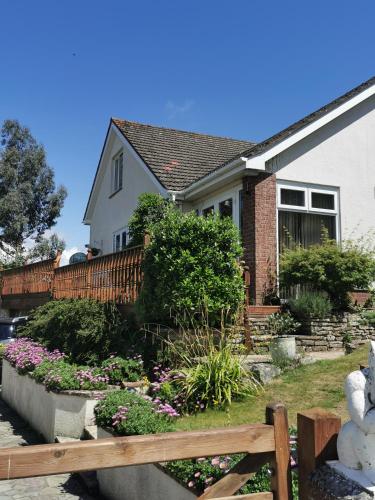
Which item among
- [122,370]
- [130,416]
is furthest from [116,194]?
[130,416]

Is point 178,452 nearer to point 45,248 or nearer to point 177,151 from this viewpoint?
point 177,151

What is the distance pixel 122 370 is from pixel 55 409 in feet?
3.65

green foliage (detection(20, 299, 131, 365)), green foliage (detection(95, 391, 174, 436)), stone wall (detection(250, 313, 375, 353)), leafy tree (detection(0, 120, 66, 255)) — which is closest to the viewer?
green foliage (detection(95, 391, 174, 436))

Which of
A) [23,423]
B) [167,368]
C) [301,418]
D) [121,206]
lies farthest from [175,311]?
[121,206]

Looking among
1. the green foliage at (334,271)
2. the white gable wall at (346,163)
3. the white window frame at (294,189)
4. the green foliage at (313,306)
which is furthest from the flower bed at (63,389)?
the white gable wall at (346,163)

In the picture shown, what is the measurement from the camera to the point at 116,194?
18984 mm

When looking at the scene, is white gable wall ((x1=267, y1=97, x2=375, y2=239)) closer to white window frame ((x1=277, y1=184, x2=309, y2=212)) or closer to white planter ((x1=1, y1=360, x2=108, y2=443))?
white window frame ((x1=277, y1=184, x2=309, y2=212))

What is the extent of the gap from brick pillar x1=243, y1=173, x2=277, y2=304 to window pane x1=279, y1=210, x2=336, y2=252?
17.9 inches

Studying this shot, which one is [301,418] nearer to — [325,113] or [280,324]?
[280,324]

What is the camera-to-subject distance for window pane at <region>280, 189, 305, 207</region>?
1159cm

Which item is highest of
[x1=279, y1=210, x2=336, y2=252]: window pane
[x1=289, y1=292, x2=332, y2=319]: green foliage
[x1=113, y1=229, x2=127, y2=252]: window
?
[x1=113, y1=229, x2=127, y2=252]: window

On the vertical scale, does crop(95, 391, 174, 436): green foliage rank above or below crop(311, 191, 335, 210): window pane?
below

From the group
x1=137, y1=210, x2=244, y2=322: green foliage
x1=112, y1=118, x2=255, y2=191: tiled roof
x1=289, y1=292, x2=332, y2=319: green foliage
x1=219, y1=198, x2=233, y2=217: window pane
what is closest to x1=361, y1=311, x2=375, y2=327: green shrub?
x1=289, y1=292, x2=332, y2=319: green foliage

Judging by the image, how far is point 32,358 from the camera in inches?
363
